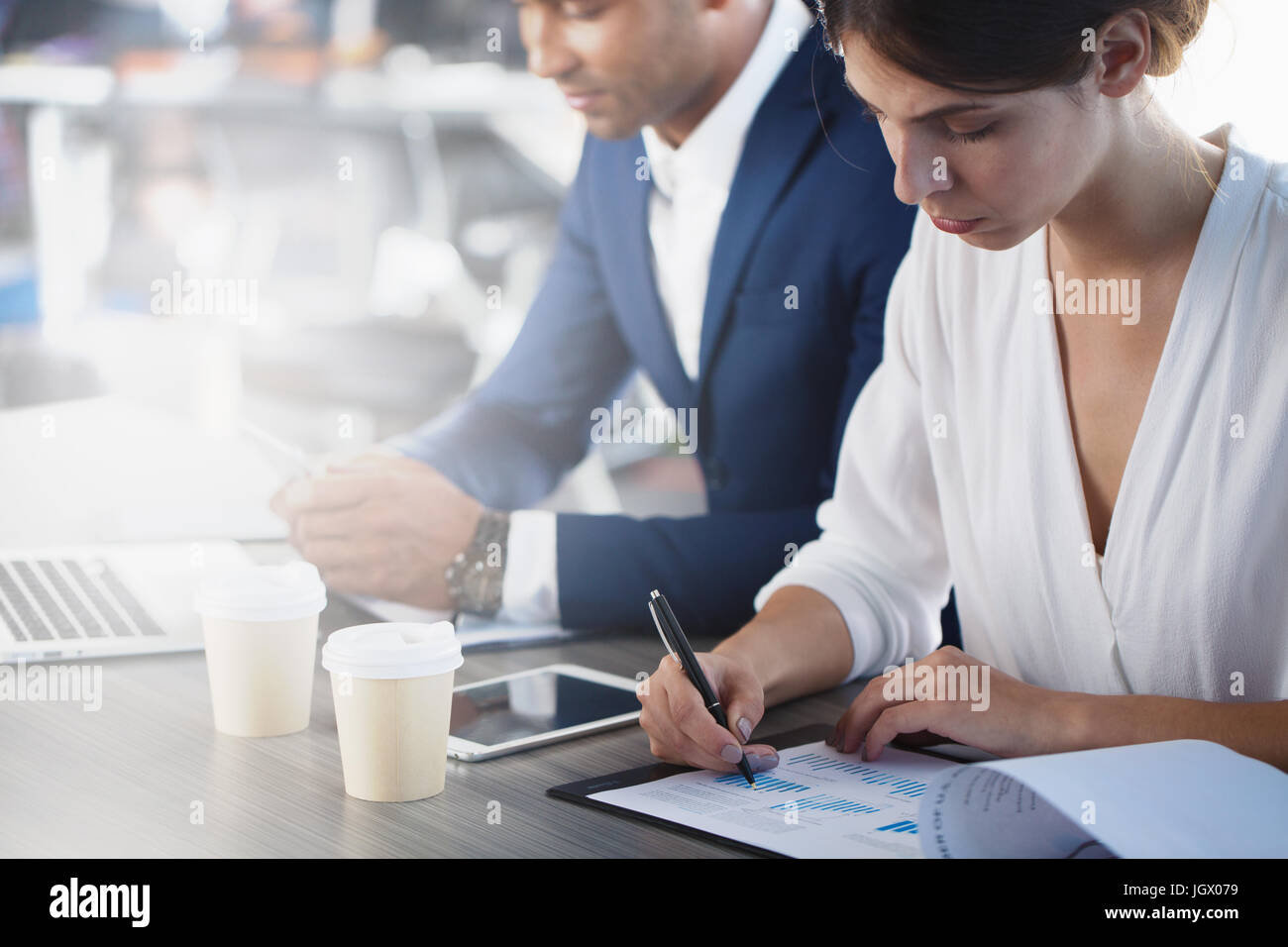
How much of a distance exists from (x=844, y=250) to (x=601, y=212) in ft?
1.32

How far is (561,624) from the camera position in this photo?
1.32 meters

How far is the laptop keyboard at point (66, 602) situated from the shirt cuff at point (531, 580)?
0.34m

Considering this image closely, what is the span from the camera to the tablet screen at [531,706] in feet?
3.18

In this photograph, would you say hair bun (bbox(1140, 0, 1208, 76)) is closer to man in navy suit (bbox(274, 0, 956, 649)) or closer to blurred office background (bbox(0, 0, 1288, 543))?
man in navy suit (bbox(274, 0, 956, 649))

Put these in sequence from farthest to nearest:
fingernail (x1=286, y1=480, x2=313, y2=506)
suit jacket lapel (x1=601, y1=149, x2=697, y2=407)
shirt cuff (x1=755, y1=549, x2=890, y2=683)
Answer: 1. suit jacket lapel (x1=601, y1=149, x2=697, y2=407)
2. fingernail (x1=286, y1=480, x2=313, y2=506)
3. shirt cuff (x1=755, y1=549, x2=890, y2=683)

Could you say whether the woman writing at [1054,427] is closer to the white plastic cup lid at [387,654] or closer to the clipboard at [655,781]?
the clipboard at [655,781]

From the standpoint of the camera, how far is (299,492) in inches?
56.3

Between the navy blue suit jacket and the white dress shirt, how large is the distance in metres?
0.03

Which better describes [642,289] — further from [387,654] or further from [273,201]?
[273,201]

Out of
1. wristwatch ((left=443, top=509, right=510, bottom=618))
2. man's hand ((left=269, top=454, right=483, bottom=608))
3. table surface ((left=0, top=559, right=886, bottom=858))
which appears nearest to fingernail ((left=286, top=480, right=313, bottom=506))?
man's hand ((left=269, top=454, right=483, bottom=608))

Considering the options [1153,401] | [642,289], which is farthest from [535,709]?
[642,289]

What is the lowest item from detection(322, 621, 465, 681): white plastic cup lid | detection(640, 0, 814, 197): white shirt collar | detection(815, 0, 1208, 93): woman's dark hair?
detection(322, 621, 465, 681): white plastic cup lid

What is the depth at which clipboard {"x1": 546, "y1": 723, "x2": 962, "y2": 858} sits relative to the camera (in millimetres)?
754
